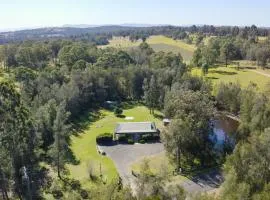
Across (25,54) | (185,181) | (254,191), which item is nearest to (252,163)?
(254,191)

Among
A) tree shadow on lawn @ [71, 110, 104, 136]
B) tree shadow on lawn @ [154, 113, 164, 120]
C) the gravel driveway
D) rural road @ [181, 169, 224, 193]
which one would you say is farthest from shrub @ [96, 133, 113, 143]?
rural road @ [181, 169, 224, 193]

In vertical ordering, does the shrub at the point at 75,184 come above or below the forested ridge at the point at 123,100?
below

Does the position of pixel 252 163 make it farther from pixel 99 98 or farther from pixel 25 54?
pixel 25 54

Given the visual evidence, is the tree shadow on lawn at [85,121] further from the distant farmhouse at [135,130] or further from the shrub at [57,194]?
the shrub at [57,194]

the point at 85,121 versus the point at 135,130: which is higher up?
the point at 135,130

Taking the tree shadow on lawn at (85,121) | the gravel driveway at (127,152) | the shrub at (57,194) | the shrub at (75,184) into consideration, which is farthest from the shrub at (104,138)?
the shrub at (57,194)

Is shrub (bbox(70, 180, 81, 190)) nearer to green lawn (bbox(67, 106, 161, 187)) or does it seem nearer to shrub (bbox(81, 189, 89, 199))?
green lawn (bbox(67, 106, 161, 187))

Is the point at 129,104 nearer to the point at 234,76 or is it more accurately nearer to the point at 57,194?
the point at 234,76

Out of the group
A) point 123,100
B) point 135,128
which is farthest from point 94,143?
point 123,100
